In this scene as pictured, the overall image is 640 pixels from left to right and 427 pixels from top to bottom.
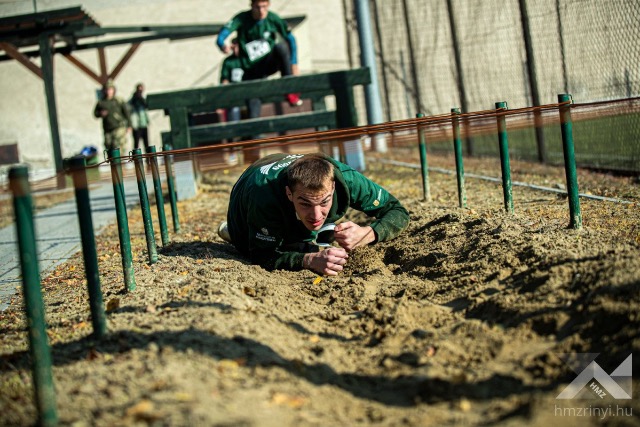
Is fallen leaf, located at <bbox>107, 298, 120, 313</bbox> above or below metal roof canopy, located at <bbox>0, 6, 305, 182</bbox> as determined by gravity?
below

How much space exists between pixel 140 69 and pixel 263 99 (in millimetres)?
17610

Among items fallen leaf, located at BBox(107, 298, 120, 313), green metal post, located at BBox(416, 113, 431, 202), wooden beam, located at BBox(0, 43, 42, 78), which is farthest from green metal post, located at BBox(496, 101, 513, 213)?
wooden beam, located at BBox(0, 43, 42, 78)

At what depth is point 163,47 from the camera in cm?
2656

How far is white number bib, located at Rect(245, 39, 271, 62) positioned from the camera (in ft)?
34.1

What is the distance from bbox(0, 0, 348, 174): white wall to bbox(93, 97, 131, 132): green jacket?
9.52 meters

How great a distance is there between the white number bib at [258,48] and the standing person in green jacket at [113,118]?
6904mm

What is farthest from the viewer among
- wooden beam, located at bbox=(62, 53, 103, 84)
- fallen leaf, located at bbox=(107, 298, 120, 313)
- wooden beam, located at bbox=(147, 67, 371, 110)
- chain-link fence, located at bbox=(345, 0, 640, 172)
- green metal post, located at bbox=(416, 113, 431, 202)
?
wooden beam, located at bbox=(62, 53, 103, 84)

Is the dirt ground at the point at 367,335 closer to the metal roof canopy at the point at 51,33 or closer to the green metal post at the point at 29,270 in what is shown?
the green metal post at the point at 29,270

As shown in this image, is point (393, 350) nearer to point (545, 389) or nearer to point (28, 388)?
point (545, 389)

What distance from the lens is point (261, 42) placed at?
10.4 m

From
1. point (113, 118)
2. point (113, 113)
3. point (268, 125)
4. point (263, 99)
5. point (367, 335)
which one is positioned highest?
point (113, 113)

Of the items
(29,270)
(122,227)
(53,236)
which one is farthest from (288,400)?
(53,236)

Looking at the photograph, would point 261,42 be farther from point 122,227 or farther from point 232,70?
point 122,227

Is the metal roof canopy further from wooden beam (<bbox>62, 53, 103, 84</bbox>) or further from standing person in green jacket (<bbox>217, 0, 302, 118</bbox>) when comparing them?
standing person in green jacket (<bbox>217, 0, 302, 118</bbox>)
